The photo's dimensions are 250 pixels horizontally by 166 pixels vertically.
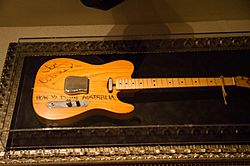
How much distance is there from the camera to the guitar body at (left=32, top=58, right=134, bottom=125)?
2.72 feet

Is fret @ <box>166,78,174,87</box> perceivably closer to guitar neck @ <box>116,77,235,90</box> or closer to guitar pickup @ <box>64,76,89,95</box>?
guitar neck @ <box>116,77,235,90</box>

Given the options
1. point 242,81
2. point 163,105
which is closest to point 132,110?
point 163,105

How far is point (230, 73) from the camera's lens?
941 mm

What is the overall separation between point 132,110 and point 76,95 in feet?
0.52

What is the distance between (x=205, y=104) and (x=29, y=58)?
1.86ft

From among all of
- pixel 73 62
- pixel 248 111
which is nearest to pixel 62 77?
pixel 73 62

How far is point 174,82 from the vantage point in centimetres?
89

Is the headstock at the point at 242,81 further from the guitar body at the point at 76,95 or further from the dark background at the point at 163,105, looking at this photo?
the guitar body at the point at 76,95

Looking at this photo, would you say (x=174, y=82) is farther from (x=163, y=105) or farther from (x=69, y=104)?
(x=69, y=104)

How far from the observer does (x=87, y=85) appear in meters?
0.87

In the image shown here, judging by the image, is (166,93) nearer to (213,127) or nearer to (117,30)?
(213,127)

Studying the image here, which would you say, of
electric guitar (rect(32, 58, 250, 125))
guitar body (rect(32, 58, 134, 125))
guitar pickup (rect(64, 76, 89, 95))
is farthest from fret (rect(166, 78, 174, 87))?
guitar pickup (rect(64, 76, 89, 95))

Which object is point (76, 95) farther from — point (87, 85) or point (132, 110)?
point (132, 110)

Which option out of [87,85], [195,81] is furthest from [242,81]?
[87,85]
